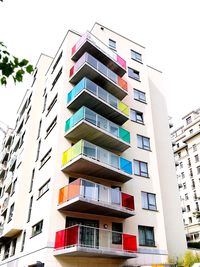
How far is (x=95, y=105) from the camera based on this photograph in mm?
22031

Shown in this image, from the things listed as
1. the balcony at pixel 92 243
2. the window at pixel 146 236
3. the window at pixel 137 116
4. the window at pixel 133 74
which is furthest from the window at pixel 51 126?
the window at pixel 146 236

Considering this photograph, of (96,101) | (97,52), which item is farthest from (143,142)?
(97,52)

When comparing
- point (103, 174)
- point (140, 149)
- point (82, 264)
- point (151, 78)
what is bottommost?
point (82, 264)

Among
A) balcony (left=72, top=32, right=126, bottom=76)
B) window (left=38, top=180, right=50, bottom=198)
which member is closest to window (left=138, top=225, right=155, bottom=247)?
window (left=38, top=180, right=50, bottom=198)

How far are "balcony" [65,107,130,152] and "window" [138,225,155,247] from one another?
6.22m

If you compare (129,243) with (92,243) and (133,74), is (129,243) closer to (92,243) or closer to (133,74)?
(92,243)

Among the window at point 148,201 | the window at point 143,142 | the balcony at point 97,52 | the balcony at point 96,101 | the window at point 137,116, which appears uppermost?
the balcony at point 97,52

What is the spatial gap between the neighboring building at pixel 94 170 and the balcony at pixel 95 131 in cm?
8

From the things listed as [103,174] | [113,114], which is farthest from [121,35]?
[103,174]

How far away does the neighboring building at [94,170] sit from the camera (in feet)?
55.2

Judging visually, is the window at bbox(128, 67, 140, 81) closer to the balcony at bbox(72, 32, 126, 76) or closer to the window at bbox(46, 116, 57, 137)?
the balcony at bbox(72, 32, 126, 76)

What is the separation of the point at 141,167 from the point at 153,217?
13.7 feet

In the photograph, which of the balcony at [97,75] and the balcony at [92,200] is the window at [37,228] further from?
the balcony at [97,75]

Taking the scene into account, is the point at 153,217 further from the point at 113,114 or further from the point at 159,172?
the point at 113,114
